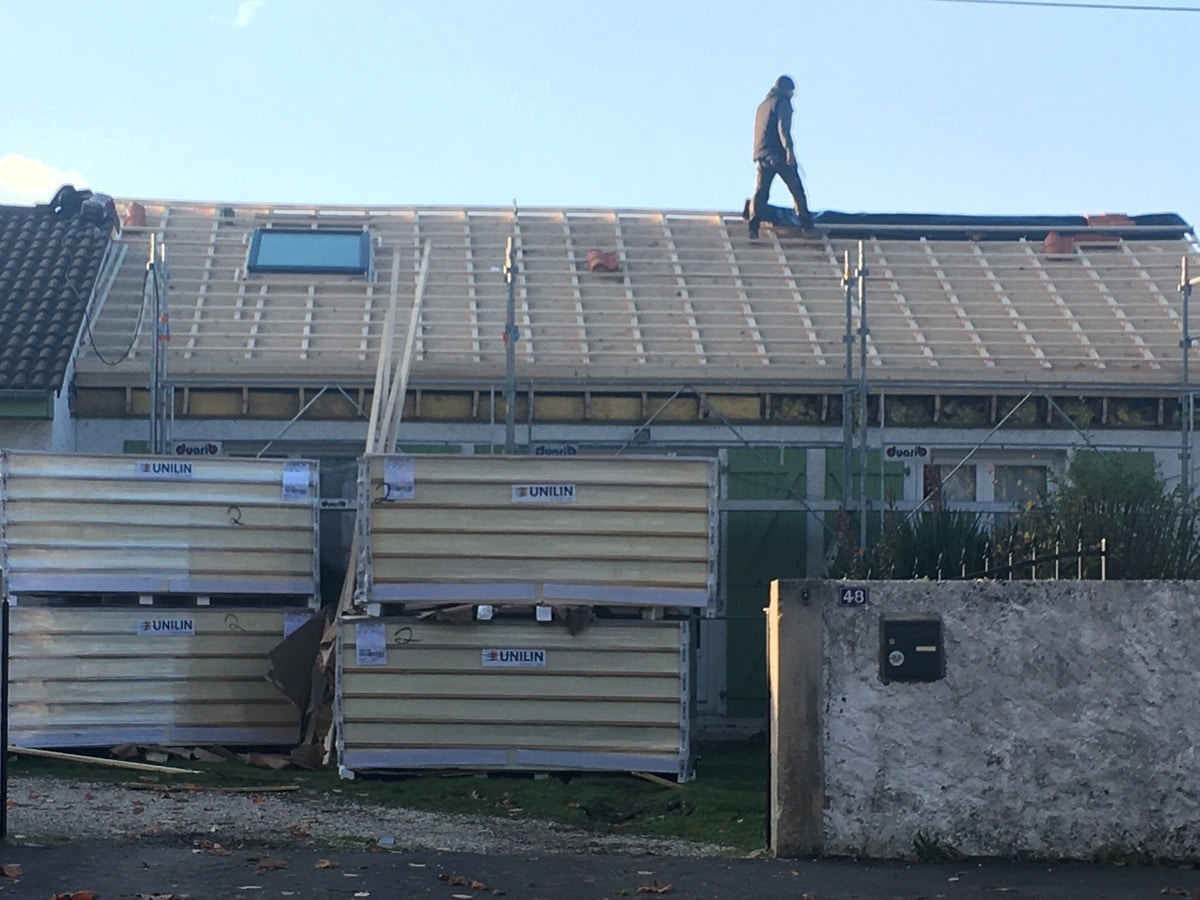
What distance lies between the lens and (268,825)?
9.55 meters

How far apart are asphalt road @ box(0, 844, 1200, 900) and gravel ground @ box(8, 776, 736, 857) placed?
444 millimetres

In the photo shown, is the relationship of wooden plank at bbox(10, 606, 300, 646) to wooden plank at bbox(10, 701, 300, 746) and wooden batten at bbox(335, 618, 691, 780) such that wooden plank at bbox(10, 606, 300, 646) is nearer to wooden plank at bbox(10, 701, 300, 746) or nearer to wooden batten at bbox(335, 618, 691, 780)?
wooden plank at bbox(10, 701, 300, 746)

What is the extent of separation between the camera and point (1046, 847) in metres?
8.39

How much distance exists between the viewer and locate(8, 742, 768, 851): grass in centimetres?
1030

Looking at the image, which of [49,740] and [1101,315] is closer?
[49,740]

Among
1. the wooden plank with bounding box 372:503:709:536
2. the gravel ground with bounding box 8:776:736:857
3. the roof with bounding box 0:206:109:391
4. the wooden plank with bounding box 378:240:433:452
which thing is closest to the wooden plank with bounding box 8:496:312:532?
the wooden plank with bounding box 378:240:433:452

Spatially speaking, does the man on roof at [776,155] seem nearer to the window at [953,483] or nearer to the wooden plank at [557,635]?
the window at [953,483]

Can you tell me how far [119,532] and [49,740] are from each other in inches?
66.9

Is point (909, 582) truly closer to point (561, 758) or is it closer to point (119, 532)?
point (561, 758)

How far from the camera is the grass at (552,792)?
10297 mm

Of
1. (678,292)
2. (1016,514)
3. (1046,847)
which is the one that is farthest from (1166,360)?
(1046,847)

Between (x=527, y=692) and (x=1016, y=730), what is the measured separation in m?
4.66

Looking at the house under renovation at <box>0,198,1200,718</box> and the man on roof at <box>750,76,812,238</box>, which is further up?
the man on roof at <box>750,76,812,238</box>

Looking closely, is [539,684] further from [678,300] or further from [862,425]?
[678,300]
